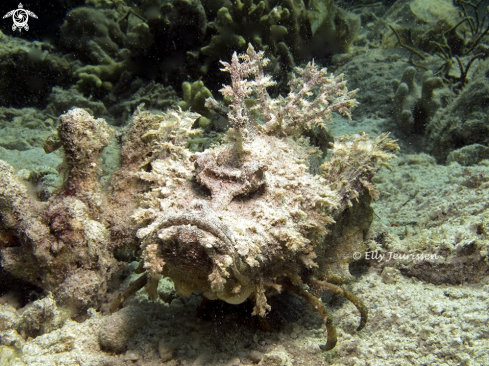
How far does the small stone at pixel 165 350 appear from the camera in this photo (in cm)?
245

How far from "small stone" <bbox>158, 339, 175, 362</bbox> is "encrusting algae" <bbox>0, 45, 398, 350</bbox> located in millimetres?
534

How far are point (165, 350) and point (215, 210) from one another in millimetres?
1245

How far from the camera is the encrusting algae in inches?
81.7

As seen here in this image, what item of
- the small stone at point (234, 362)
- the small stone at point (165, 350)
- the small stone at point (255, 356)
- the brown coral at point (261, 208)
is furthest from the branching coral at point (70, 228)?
the small stone at point (255, 356)

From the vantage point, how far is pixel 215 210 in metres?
2.27

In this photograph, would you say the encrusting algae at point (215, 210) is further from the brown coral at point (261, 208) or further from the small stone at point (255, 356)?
the small stone at point (255, 356)

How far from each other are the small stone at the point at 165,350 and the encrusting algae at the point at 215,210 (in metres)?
0.53

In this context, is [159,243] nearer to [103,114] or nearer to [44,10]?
[103,114]

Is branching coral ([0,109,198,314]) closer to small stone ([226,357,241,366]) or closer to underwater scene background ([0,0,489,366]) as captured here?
Result: underwater scene background ([0,0,489,366])

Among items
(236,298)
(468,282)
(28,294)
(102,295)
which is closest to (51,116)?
(28,294)

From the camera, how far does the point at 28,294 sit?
10.2 feet

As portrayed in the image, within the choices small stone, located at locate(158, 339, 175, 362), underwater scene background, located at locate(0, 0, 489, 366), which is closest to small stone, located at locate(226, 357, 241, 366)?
underwater scene background, located at locate(0, 0, 489, 366)

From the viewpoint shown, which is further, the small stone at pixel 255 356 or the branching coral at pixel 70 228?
the branching coral at pixel 70 228

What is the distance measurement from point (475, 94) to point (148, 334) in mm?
6712
